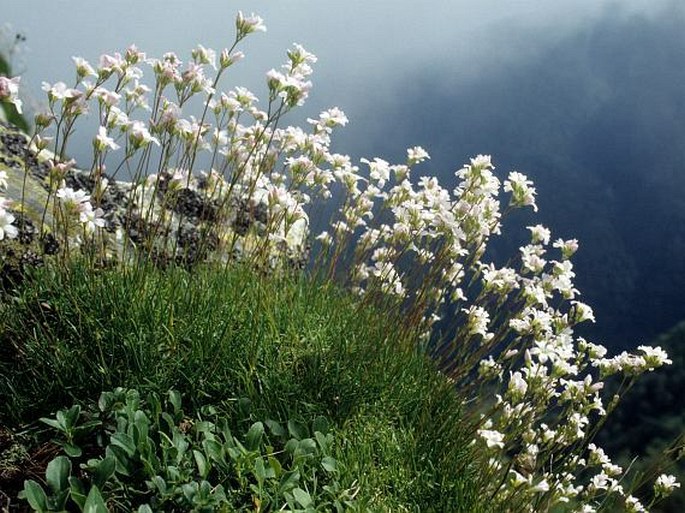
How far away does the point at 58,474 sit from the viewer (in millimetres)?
2314

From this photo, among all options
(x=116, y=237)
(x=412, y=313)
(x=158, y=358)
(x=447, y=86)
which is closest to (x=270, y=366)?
Result: (x=158, y=358)

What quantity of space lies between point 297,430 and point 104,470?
0.86 meters

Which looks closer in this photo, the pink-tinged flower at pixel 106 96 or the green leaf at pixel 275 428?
the green leaf at pixel 275 428

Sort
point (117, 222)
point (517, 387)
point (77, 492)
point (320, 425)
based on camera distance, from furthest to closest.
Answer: point (117, 222) < point (517, 387) < point (320, 425) < point (77, 492)

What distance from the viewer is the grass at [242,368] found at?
10.0ft

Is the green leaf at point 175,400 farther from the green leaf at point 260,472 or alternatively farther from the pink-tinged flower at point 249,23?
the pink-tinged flower at point 249,23

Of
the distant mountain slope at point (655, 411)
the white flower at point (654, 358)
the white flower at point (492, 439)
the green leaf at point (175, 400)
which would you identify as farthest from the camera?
the distant mountain slope at point (655, 411)

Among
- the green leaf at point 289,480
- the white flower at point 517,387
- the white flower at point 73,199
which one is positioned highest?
the white flower at point 73,199

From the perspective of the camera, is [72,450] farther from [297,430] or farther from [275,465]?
[297,430]

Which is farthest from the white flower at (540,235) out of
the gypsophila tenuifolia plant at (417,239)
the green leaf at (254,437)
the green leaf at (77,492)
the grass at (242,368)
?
the green leaf at (77,492)

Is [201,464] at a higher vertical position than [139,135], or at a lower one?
lower

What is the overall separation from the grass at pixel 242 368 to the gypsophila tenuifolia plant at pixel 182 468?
131 millimetres

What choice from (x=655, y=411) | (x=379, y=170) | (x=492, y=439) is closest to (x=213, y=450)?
(x=492, y=439)

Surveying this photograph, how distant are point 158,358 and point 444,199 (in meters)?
1.70
